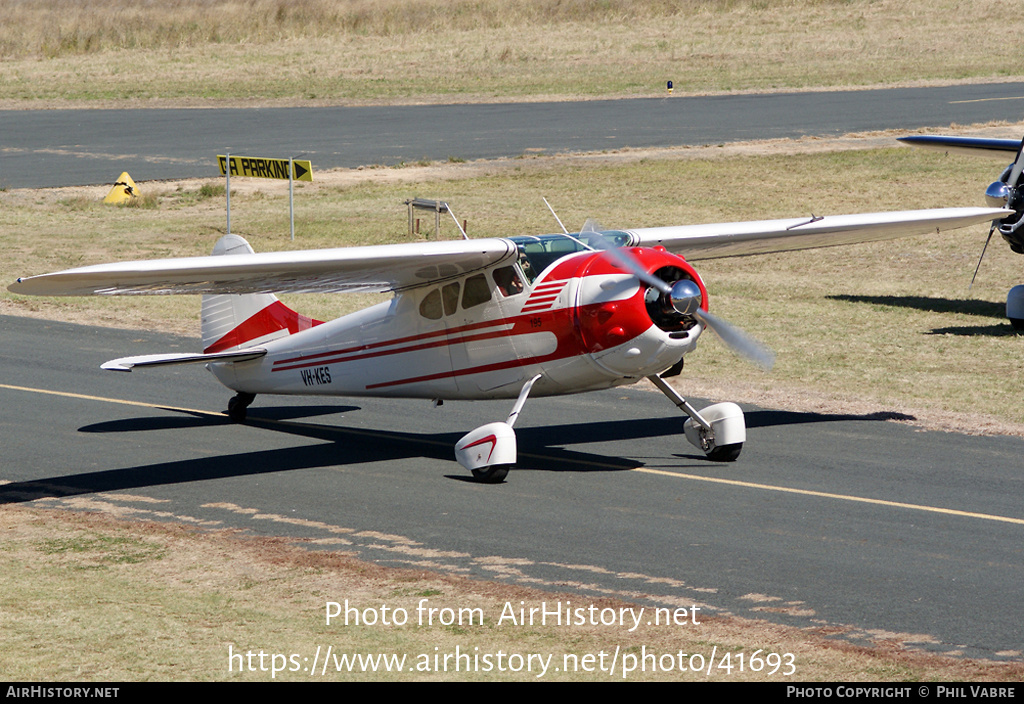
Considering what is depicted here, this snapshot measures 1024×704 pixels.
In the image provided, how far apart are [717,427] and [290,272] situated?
4861mm

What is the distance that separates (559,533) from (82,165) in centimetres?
3392

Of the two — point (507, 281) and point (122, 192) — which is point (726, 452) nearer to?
point (507, 281)

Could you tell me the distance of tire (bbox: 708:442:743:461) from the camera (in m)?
13.7

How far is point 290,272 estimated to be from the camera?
12.3 metres

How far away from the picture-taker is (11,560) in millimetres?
10547

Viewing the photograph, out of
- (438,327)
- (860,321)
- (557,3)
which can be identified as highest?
(557,3)

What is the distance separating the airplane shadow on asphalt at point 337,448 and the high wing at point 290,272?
1.94 m

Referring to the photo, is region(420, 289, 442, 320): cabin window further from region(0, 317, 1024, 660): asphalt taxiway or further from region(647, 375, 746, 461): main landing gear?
region(647, 375, 746, 461): main landing gear

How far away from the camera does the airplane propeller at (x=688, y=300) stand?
11906 millimetres

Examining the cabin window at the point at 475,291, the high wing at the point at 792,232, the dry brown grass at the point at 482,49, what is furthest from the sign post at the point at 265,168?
the dry brown grass at the point at 482,49

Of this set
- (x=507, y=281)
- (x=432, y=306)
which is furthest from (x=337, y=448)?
(x=507, y=281)

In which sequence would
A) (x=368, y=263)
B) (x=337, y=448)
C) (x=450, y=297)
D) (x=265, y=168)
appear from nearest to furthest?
1. (x=368, y=263)
2. (x=450, y=297)
3. (x=337, y=448)
4. (x=265, y=168)
